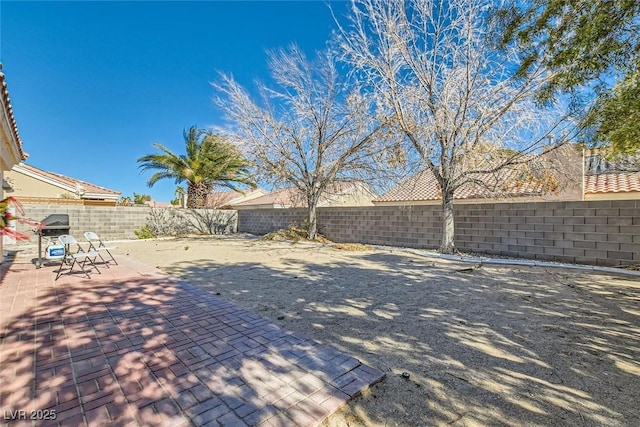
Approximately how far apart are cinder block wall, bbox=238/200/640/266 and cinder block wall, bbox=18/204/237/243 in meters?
12.0

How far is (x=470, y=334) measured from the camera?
11.4 feet

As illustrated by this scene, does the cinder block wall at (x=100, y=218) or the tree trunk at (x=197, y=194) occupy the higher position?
the tree trunk at (x=197, y=194)

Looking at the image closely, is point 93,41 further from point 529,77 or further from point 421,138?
point 529,77

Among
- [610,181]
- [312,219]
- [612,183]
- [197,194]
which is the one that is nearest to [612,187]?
[612,183]

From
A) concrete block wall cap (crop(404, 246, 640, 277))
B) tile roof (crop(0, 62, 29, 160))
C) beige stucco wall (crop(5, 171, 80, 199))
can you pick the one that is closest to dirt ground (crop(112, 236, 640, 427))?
concrete block wall cap (crop(404, 246, 640, 277))

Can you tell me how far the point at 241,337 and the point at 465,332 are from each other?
2.69 m

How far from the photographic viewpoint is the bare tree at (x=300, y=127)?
13172 mm

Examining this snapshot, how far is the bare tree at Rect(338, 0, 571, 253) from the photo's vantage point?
854 centimetres

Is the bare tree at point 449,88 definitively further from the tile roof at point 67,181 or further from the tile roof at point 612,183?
Result: the tile roof at point 67,181

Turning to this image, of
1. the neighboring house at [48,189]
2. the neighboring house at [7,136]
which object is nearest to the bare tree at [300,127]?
the neighboring house at [7,136]

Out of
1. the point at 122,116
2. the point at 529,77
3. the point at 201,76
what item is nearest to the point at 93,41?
the point at 201,76

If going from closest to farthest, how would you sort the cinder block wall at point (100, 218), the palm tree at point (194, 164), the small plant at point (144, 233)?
1. the cinder block wall at point (100, 218)
2. the small plant at point (144, 233)
3. the palm tree at point (194, 164)

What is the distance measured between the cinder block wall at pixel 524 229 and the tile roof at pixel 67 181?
1845cm

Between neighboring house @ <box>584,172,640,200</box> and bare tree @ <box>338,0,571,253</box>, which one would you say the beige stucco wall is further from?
neighboring house @ <box>584,172,640,200</box>
